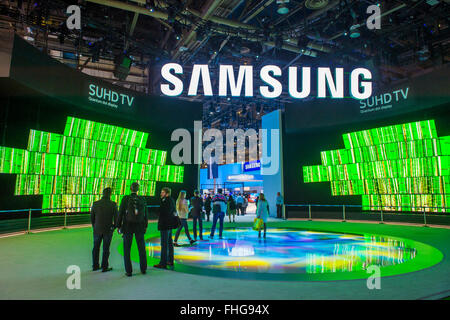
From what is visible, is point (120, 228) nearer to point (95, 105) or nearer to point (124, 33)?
point (95, 105)

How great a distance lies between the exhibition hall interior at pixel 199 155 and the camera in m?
4.75

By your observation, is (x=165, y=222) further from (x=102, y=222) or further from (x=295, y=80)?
(x=295, y=80)

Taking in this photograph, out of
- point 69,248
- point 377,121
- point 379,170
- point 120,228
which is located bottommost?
point 69,248

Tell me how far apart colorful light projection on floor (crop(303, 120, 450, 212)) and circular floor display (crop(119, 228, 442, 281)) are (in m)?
4.70

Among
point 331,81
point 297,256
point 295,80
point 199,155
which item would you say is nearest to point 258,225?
point 297,256

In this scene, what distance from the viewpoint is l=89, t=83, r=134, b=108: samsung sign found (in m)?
11.8

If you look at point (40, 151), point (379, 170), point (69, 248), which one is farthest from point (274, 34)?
point (69, 248)

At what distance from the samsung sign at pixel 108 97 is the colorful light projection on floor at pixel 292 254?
6491mm

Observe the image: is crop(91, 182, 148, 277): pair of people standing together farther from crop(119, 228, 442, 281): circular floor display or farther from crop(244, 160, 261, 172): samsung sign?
crop(244, 160, 261, 172): samsung sign

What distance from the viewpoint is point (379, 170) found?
13.8m

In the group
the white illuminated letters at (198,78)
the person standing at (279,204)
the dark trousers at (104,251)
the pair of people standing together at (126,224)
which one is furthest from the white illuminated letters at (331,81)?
the dark trousers at (104,251)

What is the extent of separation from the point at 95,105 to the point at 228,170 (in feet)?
83.6

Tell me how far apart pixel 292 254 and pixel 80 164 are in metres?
9.31

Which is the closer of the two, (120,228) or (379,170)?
(120,228)
